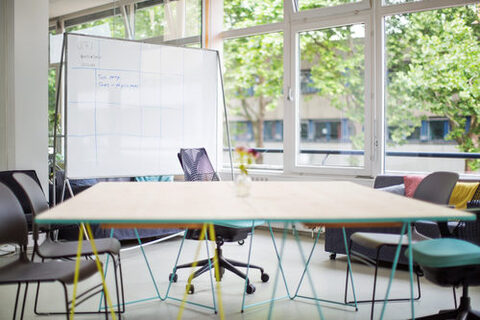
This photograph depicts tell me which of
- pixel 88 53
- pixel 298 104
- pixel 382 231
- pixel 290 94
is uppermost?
pixel 88 53

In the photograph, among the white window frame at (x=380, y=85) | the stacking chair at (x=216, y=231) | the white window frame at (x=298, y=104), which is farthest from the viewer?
the white window frame at (x=298, y=104)

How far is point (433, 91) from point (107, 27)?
134 inches

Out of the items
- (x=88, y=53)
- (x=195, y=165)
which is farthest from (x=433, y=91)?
(x=88, y=53)

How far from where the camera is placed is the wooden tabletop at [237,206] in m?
2.06

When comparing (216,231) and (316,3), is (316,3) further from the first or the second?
(216,231)

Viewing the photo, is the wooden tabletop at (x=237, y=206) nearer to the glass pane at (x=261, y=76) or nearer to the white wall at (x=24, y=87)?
the white wall at (x=24, y=87)

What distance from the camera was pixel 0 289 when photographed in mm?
3826

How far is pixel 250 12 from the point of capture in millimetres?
6559

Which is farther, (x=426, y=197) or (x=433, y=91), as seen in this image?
(x=433, y=91)

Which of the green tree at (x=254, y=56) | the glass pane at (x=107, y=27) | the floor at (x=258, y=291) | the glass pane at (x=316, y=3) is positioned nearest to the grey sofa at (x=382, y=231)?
the floor at (x=258, y=291)

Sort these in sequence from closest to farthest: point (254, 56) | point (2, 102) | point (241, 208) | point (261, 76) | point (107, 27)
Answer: point (241, 208) → point (2, 102) → point (107, 27) → point (254, 56) → point (261, 76)

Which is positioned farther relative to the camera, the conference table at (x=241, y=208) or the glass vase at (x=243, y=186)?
the glass vase at (x=243, y=186)

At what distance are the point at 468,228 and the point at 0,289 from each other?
3.43m

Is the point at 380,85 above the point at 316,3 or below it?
below
